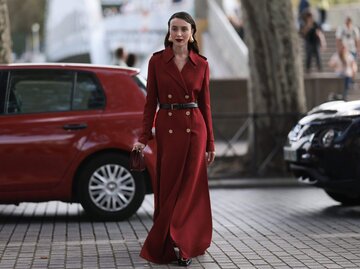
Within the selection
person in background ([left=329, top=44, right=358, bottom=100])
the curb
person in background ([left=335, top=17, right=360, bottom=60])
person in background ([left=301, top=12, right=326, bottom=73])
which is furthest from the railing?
the curb

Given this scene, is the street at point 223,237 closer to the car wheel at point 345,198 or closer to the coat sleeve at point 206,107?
the car wheel at point 345,198

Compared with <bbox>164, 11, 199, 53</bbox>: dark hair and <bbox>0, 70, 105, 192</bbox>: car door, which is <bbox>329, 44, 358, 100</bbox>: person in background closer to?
<bbox>0, 70, 105, 192</bbox>: car door

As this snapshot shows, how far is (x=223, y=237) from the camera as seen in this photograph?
10.5m

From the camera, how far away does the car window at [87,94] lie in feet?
39.1

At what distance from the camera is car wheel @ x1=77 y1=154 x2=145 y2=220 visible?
11.7m

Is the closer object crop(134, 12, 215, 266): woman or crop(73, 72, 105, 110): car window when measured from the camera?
crop(134, 12, 215, 266): woman

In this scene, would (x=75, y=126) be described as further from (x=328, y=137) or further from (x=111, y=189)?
(x=328, y=137)

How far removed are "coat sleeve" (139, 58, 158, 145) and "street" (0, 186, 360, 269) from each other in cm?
98

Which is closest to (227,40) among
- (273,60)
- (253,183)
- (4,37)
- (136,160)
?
(273,60)

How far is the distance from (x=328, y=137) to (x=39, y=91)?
3.10 meters

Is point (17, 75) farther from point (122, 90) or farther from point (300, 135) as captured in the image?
point (300, 135)

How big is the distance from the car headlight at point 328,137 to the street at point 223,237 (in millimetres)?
784

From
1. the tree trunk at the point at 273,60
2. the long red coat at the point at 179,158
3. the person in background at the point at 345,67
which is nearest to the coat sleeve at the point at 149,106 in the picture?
the long red coat at the point at 179,158

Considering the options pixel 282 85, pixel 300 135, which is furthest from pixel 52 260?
pixel 282 85
